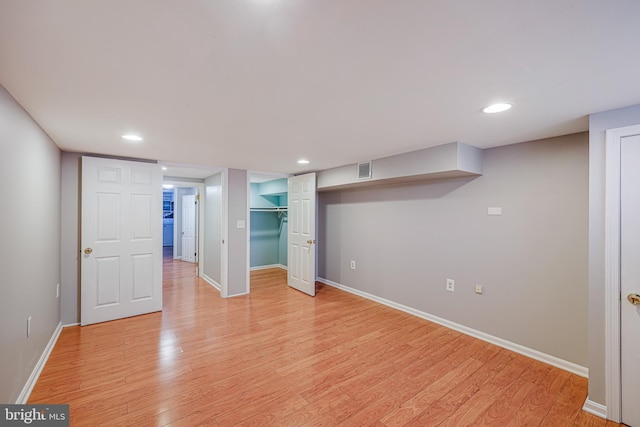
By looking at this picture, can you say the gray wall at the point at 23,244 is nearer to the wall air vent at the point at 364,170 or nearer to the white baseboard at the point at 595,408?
the wall air vent at the point at 364,170

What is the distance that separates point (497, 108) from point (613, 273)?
1.40 m

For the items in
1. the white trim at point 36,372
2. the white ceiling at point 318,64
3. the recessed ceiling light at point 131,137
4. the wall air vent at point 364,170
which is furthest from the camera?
the wall air vent at point 364,170

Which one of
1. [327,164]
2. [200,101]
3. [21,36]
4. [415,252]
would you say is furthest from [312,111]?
[415,252]

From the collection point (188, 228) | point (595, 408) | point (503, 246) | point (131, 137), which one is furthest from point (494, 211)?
point (188, 228)

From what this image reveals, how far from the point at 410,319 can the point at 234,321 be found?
2.33 m

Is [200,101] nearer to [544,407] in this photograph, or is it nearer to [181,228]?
[544,407]

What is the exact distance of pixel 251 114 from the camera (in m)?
2.01

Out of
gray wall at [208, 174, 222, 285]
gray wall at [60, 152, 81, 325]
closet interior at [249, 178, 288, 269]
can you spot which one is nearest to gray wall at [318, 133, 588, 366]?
gray wall at [208, 174, 222, 285]

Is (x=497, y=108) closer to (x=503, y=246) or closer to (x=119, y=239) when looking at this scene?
(x=503, y=246)

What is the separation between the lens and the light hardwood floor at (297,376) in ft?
6.15

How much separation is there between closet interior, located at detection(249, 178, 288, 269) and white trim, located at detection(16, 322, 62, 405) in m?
3.86

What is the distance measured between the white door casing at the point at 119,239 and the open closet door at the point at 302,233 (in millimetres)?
2161

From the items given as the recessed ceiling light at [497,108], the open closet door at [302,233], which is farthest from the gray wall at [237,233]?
the recessed ceiling light at [497,108]

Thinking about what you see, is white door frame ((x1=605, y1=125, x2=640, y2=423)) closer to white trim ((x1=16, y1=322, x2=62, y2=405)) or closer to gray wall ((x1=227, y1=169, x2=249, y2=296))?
white trim ((x1=16, y1=322, x2=62, y2=405))
